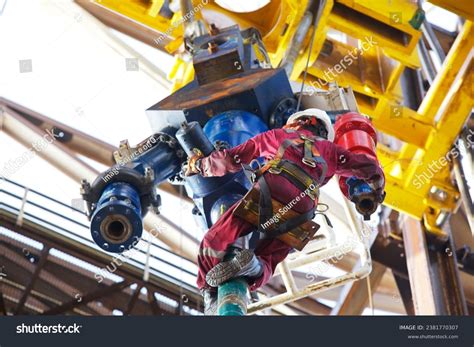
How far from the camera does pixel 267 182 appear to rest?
5.38m

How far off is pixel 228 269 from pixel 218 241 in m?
0.20

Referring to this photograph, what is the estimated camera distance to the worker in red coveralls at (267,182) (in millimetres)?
5250

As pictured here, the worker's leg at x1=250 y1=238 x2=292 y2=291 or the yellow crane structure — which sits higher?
the yellow crane structure

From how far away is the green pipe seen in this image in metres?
4.91

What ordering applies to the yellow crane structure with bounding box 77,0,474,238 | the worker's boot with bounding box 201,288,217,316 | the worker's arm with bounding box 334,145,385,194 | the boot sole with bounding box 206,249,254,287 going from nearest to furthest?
the boot sole with bounding box 206,249,254,287, the worker's boot with bounding box 201,288,217,316, the worker's arm with bounding box 334,145,385,194, the yellow crane structure with bounding box 77,0,474,238

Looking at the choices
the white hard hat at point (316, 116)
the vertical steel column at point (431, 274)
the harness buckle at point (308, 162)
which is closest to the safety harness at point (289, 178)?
the harness buckle at point (308, 162)

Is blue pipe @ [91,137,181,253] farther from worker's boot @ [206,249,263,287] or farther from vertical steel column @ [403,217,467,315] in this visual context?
vertical steel column @ [403,217,467,315]

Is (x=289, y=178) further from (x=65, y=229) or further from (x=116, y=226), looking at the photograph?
(x=65, y=229)

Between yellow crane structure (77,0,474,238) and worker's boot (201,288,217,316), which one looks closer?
worker's boot (201,288,217,316)

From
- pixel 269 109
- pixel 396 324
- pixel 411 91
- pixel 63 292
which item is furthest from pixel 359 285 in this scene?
pixel 396 324

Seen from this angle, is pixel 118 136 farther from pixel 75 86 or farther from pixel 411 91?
pixel 411 91

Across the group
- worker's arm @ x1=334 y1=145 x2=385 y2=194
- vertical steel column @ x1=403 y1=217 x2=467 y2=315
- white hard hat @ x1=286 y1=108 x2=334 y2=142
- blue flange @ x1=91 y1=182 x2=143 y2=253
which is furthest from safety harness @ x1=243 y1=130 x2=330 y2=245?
vertical steel column @ x1=403 y1=217 x2=467 y2=315

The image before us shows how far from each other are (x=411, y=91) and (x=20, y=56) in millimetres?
3817

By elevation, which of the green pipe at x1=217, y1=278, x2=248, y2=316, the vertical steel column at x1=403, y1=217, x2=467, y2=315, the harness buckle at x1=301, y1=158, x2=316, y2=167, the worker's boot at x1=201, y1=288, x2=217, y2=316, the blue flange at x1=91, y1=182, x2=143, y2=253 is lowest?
the green pipe at x1=217, y1=278, x2=248, y2=316
